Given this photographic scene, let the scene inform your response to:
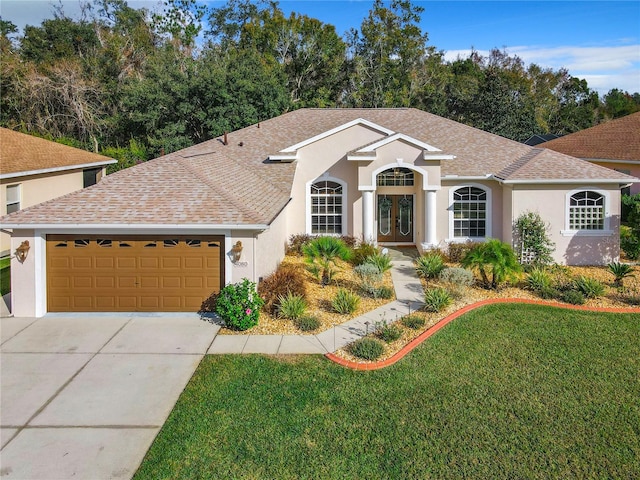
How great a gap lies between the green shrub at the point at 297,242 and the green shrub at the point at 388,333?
7854mm

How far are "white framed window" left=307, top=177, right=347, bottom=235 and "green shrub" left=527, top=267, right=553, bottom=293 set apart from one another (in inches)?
301

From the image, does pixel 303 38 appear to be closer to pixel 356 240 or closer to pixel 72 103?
pixel 72 103

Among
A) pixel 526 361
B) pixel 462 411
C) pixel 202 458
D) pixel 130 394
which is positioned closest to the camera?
pixel 202 458

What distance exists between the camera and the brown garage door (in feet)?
45.5

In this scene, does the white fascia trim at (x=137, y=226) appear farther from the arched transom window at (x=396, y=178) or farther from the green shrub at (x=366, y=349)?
the arched transom window at (x=396, y=178)

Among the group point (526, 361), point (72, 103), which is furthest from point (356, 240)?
point (72, 103)

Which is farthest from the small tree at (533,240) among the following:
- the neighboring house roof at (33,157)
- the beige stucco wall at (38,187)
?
the beige stucco wall at (38,187)

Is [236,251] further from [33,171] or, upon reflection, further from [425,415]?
[33,171]

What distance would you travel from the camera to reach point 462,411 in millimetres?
8875

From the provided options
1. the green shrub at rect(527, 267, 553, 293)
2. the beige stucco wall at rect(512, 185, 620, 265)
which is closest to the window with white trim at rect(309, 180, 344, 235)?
the beige stucco wall at rect(512, 185, 620, 265)

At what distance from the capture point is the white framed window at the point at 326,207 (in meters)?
21.1

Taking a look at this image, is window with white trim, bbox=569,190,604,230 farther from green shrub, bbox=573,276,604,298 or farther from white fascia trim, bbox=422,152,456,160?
white fascia trim, bbox=422,152,456,160

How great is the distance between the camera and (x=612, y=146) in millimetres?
29172

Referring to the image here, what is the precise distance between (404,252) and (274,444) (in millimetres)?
13830
